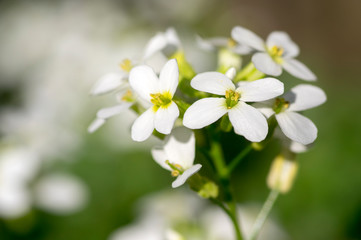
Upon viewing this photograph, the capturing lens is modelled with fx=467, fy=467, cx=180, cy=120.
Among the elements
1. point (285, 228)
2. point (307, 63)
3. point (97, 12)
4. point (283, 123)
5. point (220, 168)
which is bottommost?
point (285, 228)

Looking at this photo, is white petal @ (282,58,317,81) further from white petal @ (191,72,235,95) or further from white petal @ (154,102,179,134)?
white petal @ (154,102,179,134)

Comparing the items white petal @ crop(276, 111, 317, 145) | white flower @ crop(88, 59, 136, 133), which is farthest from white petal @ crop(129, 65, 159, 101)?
white petal @ crop(276, 111, 317, 145)

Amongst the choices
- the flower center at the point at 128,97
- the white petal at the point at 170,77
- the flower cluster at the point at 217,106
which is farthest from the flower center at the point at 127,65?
the white petal at the point at 170,77

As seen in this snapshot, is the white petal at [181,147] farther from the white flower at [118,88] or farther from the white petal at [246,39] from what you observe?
the white petal at [246,39]

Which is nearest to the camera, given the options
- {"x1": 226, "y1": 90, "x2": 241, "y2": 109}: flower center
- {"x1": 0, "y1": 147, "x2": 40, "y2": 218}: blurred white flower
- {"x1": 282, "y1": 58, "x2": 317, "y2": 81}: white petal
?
{"x1": 226, "y1": 90, "x2": 241, "y2": 109}: flower center

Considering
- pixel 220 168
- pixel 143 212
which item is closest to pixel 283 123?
pixel 220 168

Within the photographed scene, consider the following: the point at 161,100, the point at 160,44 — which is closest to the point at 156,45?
the point at 160,44

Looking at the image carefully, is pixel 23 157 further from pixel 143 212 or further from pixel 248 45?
pixel 248 45
